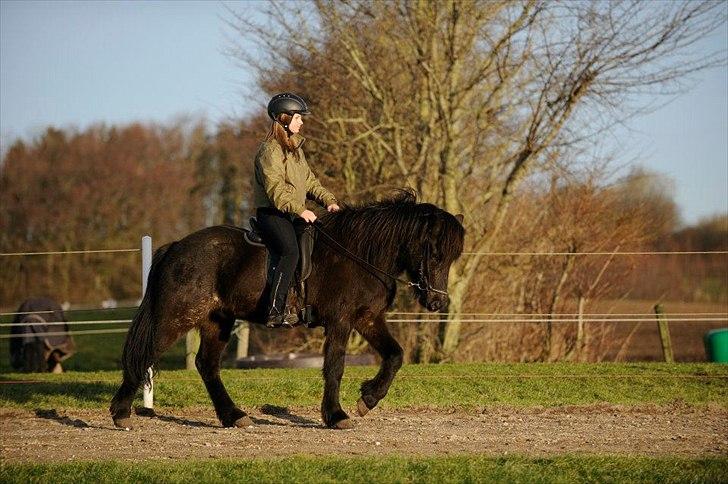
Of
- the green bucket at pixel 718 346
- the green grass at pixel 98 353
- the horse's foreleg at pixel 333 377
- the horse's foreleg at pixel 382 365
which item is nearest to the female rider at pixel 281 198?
the horse's foreleg at pixel 333 377

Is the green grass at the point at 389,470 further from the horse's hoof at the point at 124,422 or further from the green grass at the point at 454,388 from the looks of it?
the green grass at the point at 454,388

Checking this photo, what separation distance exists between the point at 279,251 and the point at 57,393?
4.20 metres

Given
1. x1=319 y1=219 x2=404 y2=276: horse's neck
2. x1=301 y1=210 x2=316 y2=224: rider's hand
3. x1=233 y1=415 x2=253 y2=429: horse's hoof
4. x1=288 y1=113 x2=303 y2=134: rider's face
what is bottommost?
x1=233 y1=415 x2=253 y2=429: horse's hoof

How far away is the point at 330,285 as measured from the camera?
8969 mm

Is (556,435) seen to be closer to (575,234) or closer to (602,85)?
(602,85)

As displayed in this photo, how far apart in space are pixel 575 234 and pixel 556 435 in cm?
1205

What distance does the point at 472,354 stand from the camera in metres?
19.8

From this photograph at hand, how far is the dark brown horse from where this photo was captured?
29.2ft

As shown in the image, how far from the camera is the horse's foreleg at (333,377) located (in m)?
8.82

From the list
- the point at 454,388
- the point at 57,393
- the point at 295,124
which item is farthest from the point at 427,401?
the point at 57,393

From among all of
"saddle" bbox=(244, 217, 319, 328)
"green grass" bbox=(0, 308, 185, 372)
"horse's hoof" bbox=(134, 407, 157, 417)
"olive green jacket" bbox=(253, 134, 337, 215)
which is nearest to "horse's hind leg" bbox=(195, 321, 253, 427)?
"saddle" bbox=(244, 217, 319, 328)

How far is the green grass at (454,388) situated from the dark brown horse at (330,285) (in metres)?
1.62

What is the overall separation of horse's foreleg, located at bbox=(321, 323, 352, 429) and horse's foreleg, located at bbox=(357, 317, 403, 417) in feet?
0.92

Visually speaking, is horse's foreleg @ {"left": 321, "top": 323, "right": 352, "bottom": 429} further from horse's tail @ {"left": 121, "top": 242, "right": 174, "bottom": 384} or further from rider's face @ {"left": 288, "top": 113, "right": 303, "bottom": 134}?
rider's face @ {"left": 288, "top": 113, "right": 303, "bottom": 134}
